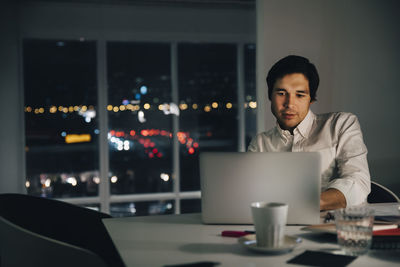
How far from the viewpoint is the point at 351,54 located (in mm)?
3365

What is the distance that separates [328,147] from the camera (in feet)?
6.97

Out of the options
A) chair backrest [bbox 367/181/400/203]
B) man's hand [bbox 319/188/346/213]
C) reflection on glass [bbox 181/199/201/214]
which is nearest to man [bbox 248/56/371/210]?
chair backrest [bbox 367/181/400/203]

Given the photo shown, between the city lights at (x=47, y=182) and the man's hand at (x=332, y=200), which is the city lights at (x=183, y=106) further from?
the man's hand at (x=332, y=200)

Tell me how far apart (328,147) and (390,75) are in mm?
1625

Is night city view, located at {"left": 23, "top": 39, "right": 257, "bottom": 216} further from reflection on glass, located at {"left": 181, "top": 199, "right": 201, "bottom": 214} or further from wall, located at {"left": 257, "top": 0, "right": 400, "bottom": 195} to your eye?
wall, located at {"left": 257, "top": 0, "right": 400, "bottom": 195}

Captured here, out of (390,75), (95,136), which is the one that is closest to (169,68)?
(95,136)

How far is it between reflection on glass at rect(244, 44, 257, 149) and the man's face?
2.95 m

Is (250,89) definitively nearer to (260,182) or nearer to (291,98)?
(291,98)

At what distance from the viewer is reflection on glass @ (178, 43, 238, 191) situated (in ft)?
16.7

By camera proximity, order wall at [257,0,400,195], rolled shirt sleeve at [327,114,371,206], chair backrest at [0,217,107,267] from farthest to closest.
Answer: wall at [257,0,400,195], rolled shirt sleeve at [327,114,371,206], chair backrest at [0,217,107,267]

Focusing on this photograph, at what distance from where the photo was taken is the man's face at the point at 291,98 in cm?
203

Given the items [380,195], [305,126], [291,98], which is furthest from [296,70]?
[380,195]

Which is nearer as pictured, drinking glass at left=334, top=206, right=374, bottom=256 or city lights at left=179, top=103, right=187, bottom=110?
drinking glass at left=334, top=206, right=374, bottom=256

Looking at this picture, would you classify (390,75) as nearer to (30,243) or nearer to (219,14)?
(219,14)
